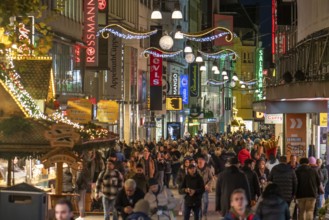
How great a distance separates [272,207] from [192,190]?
7062 mm

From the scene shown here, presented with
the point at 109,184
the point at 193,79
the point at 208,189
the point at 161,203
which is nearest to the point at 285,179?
the point at 109,184

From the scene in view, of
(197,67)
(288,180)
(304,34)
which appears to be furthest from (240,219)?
(197,67)

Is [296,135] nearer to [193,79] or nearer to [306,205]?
[306,205]

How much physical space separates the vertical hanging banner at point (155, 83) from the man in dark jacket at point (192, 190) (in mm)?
46717

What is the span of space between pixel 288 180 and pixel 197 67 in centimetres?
7692

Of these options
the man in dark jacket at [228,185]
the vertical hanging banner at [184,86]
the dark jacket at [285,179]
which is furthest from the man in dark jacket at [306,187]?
the vertical hanging banner at [184,86]

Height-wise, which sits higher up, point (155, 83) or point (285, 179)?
point (155, 83)

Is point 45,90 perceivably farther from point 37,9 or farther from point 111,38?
point 111,38

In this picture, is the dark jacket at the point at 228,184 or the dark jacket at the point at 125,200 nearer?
the dark jacket at the point at 125,200

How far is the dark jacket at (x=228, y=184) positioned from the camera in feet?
A: 62.1

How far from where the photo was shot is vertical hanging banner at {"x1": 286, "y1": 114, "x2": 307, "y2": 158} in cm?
4000

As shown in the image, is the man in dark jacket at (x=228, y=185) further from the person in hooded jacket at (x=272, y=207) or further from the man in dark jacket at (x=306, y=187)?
the person in hooded jacket at (x=272, y=207)

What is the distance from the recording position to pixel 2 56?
17031 mm

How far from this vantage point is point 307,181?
22.0 metres
